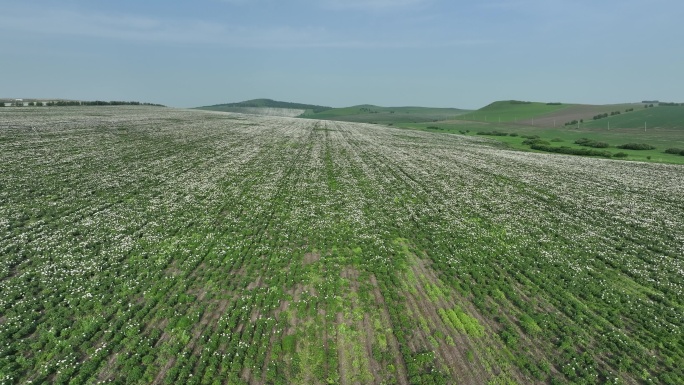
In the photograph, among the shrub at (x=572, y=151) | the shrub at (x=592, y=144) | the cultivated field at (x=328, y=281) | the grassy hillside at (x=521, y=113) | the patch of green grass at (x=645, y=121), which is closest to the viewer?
the cultivated field at (x=328, y=281)

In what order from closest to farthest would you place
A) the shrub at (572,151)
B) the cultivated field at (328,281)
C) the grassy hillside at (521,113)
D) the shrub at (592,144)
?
1. the cultivated field at (328,281)
2. the shrub at (572,151)
3. the shrub at (592,144)
4. the grassy hillside at (521,113)

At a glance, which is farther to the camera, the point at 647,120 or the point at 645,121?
the point at 647,120

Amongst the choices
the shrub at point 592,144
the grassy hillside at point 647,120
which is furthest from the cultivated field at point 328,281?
the grassy hillside at point 647,120

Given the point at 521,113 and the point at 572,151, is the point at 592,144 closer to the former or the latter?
the point at 572,151

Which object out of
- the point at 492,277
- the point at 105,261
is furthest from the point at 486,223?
the point at 105,261

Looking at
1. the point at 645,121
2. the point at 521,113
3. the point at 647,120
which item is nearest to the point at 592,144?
the point at 645,121

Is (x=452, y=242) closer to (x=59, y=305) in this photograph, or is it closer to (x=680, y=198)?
(x=59, y=305)

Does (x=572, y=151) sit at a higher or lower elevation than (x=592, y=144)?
lower

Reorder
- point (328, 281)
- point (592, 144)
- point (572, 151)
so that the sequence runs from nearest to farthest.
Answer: point (328, 281), point (572, 151), point (592, 144)

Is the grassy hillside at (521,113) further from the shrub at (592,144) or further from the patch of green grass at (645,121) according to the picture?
the shrub at (592,144)

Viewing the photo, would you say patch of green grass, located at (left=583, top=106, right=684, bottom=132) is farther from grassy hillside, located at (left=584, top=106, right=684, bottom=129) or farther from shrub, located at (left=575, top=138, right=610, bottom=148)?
shrub, located at (left=575, top=138, right=610, bottom=148)
